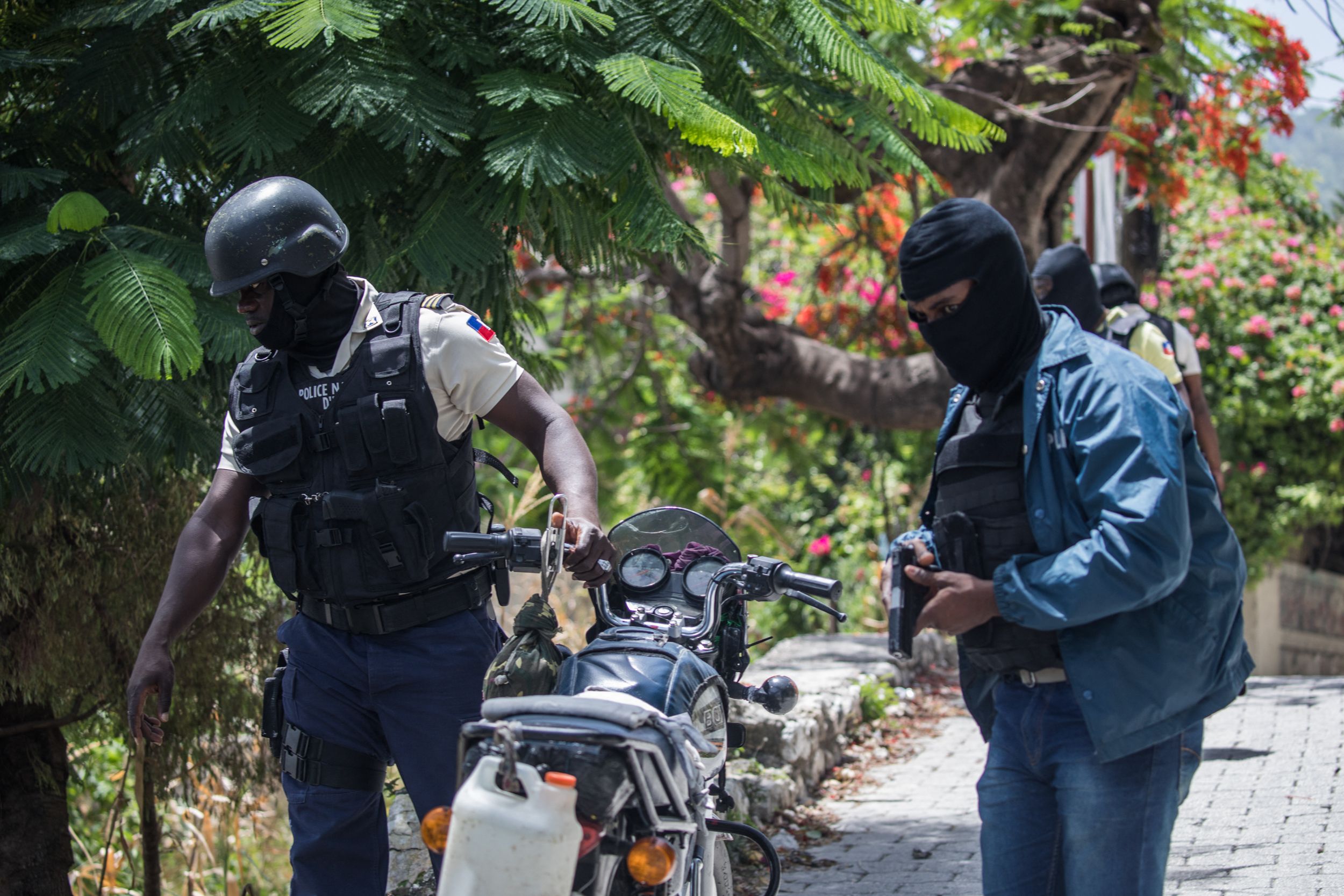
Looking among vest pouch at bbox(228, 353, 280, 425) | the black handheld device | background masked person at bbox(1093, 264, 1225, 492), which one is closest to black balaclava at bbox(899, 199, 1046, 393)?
the black handheld device

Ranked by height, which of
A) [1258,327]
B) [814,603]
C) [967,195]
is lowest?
[814,603]

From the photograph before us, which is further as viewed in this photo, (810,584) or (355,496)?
(355,496)

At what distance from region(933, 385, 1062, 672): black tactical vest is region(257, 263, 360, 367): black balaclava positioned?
1.35m

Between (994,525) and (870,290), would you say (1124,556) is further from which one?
(870,290)

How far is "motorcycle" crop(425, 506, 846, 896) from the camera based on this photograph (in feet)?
5.49

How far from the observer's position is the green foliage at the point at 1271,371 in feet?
34.0

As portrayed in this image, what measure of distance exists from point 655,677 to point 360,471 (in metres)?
0.81

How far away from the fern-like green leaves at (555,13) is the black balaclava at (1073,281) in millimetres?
2297

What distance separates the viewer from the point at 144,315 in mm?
2771

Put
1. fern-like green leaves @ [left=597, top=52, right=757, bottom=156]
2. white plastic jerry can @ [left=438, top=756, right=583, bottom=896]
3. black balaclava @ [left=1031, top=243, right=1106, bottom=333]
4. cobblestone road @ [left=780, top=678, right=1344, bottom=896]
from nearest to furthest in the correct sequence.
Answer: white plastic jerry can @ [left=438, top=756, right=583, bottom=896] → fern-like green leaves @ [left=597, top=52, right=757, bottom=156] → cobblestone road @ [left=780, top=678, right=1344, bottom=896] → black balaclava @ [left=1031, top=243, right=1106, bottom=333]

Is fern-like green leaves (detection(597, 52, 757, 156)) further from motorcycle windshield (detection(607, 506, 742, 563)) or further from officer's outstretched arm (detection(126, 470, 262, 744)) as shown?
officer's outstretched arm (detection(126, 470, 262, 744))

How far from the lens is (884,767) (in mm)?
5906

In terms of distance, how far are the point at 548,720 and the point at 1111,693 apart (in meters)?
0.97

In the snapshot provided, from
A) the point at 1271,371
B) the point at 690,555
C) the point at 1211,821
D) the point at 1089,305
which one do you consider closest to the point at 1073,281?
the point at 1089,305
